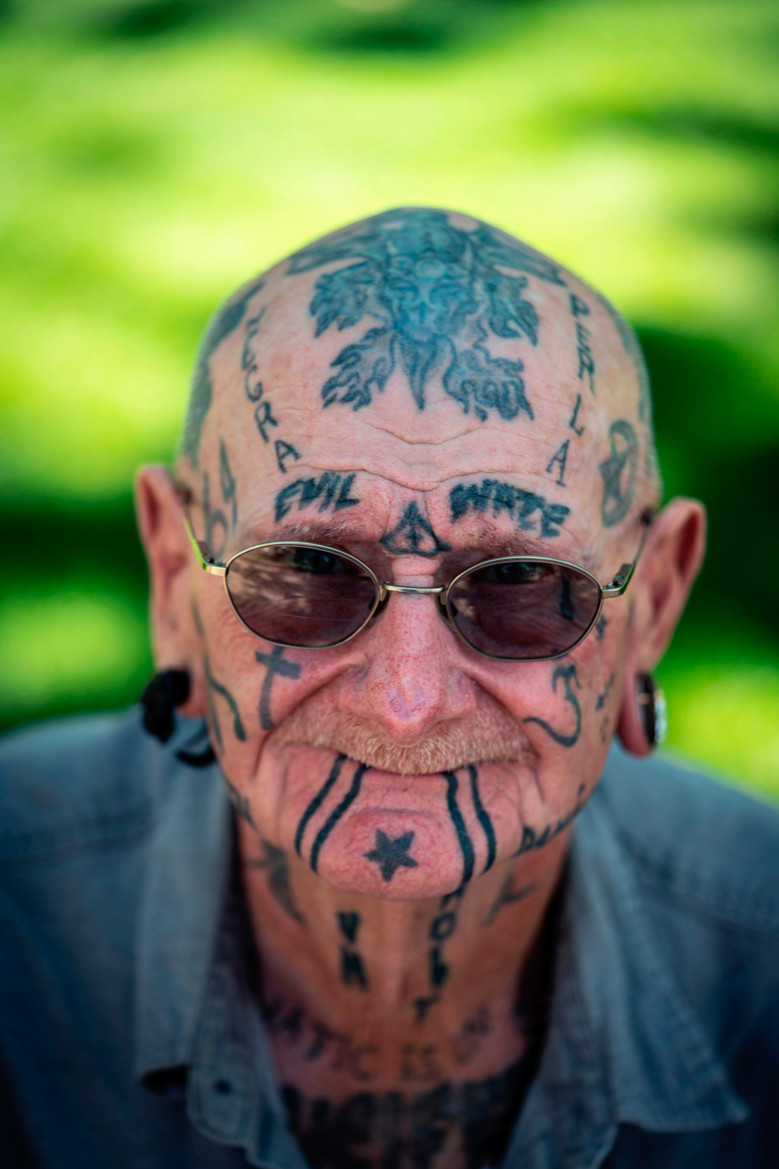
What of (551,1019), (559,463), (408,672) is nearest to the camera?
(408,672)

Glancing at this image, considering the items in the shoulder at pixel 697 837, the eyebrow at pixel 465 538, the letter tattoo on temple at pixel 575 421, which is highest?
the letter tattoo on temple at pixel 575 421

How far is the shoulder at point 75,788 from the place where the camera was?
223 cm

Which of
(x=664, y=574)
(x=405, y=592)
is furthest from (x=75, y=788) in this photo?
(x=664, y=574)

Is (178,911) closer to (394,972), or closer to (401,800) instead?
(394,972)

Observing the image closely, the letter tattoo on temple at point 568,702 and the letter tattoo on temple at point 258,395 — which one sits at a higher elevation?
the letter tattoo on temple at point 258,395

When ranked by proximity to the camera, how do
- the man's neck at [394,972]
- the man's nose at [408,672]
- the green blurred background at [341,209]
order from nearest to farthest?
the man's nose at [408,672] < the man's neck at [394,972] < the green blurred background at [341,209]

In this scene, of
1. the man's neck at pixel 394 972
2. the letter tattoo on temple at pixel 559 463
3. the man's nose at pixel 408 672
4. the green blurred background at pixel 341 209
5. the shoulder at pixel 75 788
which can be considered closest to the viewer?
the man's nose at pixel 408 672

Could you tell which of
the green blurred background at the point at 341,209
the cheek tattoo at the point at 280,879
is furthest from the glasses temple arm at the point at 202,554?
the green blurred background at the point at 341,209

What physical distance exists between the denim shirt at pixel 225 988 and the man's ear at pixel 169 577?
353 mm

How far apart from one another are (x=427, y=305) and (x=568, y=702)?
0.68m

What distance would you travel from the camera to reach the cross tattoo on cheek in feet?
5.64

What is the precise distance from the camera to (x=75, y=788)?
230 centimetres

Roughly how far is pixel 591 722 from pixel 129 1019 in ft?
3.49

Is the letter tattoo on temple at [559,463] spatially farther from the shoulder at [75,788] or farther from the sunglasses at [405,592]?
the shoulder at [75,788]
